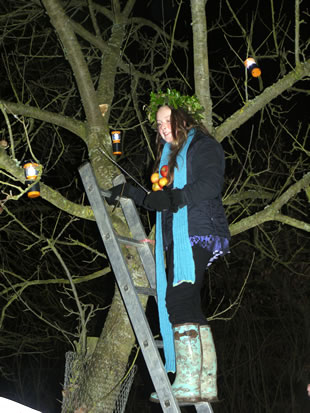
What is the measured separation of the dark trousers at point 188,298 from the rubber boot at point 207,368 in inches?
2.8

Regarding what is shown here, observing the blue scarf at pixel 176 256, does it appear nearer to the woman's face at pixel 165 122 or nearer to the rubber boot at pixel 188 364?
the woman's face at pixel 165 122

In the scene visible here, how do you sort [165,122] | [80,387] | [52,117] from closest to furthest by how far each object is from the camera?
1. [165,122]
2. [80,387]
3. [52,117]

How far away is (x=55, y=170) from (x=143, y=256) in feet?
20.5

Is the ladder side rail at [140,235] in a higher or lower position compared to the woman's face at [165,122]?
lower

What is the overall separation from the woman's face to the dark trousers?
67 centimetres

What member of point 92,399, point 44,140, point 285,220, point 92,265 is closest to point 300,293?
point 92,265

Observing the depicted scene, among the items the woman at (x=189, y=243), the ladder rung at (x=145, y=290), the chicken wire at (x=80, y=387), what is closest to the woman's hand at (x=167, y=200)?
the woman at (x=189, y=243)

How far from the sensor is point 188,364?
258cm

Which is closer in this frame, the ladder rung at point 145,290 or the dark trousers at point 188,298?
the dark trousers at point 188,298

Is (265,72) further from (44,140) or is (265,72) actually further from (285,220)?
(285,220)

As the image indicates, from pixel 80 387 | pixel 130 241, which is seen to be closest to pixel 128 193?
pixel 130 241

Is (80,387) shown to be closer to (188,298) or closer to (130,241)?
(130,241)

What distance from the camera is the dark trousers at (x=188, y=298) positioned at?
263 cm

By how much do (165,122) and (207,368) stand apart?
1348 millimetres
